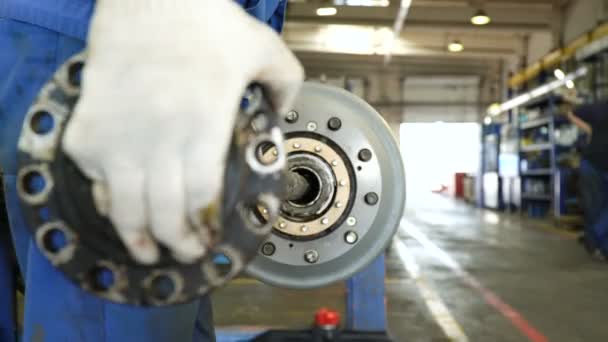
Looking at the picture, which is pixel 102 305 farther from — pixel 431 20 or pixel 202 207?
pixel 431 20

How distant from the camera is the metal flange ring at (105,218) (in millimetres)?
572

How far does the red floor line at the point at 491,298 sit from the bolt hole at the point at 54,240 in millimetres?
2403

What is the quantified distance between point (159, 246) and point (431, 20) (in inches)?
347

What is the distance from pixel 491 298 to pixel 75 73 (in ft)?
10.2

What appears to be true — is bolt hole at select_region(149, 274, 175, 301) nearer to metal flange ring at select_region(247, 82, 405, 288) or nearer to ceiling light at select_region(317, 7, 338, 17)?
metal flange ring at select_region(247, 82, 405, 288)

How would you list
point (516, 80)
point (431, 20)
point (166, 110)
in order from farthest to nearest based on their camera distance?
point (516, 80)
point (431, 20)
point (166, 110)

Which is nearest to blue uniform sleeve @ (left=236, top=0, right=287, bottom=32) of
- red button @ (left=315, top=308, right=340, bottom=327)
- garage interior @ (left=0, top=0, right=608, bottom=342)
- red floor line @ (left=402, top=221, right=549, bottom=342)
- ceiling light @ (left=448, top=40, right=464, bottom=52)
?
garage interior @ (left=0, top=0, right=608, bottom=342)

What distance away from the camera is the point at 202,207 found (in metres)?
0.53

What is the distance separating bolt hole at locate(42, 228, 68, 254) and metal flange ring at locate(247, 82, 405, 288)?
569 mm

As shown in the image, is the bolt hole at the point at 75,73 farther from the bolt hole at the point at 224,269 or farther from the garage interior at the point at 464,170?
the garage interior at the point at 464,170

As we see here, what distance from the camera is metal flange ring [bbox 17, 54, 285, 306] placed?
22.5 inches

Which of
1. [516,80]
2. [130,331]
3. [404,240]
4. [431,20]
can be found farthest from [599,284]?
[516,80]

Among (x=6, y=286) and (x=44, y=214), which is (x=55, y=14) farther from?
(x=6, y=286)

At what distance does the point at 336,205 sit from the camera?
1192mm
